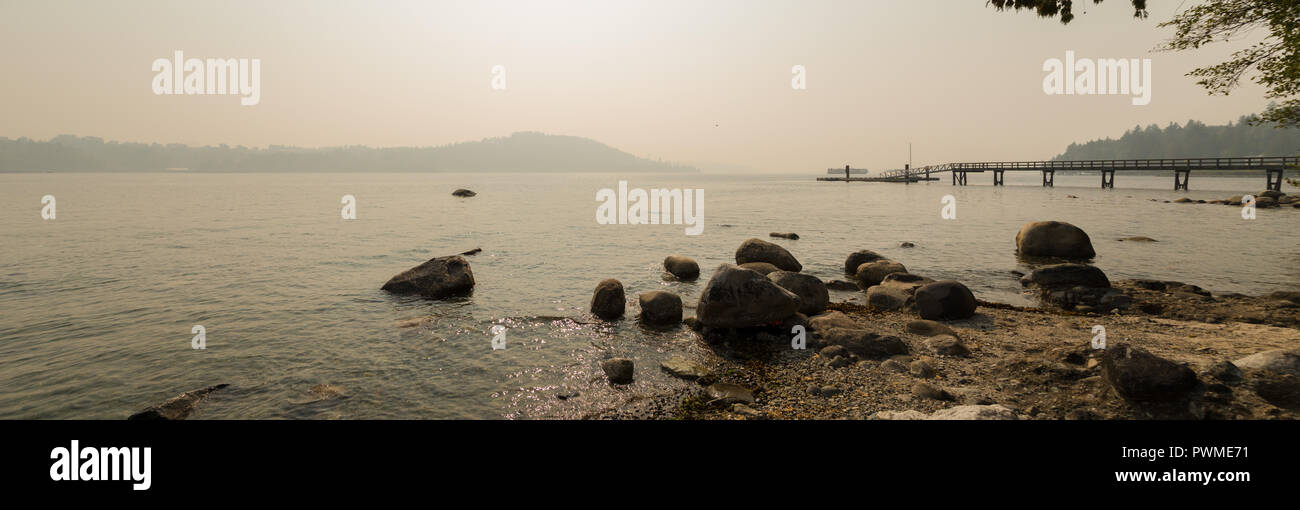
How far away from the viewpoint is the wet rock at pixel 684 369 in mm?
9469

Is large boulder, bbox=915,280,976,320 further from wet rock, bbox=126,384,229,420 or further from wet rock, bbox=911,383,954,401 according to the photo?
wet rock, bbox=126,384,229,420

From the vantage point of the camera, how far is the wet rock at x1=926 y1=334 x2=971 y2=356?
10023 millimetres

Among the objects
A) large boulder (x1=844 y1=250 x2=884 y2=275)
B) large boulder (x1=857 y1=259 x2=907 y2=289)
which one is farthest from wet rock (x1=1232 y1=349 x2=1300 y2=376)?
large boulder (x1=844 y1=250 x2=884 y2=275)

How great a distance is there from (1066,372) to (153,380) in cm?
1557

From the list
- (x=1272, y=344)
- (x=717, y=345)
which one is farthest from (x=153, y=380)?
(x=1272, y=344)

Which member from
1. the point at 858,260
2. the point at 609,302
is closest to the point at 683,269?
the point at 609,302

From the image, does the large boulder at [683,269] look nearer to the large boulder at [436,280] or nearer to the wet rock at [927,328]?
the large boulder at [436,280]

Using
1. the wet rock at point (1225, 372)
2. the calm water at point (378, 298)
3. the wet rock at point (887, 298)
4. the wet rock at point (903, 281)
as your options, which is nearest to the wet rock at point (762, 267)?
the calm water at point (378, 298)

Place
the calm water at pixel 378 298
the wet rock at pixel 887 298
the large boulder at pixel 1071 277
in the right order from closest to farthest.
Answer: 1. the calm water at pixel 378 298
2. the wet rock at pixel 887 298
3. the large boulder at pixel 1071 277

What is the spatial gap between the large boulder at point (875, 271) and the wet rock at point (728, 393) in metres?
9.62

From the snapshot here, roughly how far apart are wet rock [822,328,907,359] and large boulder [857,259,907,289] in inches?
266

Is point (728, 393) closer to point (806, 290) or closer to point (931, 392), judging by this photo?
point (931, 392)

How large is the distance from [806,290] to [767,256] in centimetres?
512
